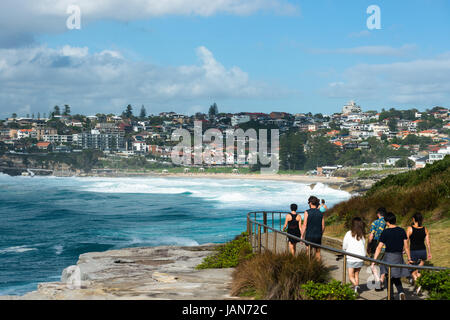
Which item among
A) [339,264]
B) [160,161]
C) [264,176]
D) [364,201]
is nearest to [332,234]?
[364,201]

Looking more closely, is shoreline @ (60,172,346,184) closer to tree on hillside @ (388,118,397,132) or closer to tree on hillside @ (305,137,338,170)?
tree on hillside @ (305,137,338,170)

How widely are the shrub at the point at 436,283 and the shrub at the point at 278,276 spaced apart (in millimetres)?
1437

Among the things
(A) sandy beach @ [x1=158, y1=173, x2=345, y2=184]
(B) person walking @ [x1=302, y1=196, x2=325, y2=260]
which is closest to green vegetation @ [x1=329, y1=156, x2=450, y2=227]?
(B) person walking @ [x1=302, y1=196, x2=325, y2=260]

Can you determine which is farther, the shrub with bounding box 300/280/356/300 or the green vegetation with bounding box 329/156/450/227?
the green vegetation with bounding box 329/156/450/227

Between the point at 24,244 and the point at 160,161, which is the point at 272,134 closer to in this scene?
the point at 160,161

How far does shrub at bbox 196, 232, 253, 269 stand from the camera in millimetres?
11875

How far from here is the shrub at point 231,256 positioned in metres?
11.9

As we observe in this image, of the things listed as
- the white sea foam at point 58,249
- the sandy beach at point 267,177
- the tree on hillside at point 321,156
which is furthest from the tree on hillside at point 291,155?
the white sea foam at point 58,249

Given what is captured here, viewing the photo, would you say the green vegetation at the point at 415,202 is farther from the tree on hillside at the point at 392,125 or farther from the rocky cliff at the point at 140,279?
the tree on hillside at the point at 392,125

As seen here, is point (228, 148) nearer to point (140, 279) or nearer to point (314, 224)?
point (140, 279)

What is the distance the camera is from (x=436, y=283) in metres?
7.02

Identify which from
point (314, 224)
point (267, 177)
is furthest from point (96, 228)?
point (267, 177)

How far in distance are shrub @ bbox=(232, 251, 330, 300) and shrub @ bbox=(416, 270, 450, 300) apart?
1437mm
